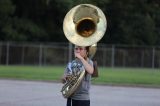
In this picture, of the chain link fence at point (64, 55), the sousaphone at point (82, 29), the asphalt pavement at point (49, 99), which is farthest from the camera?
the chain link fence at point (64, 55)

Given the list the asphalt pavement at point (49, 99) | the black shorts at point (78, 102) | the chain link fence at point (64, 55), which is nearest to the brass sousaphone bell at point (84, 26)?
the black shorts at point (78, 102)

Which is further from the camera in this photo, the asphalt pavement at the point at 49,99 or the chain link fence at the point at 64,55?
the chain link fence at the point at 64,55

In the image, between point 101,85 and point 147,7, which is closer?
point 101,85

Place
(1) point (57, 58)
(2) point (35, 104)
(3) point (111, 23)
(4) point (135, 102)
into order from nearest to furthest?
(2) point (35, 104)
(4) point (135, 102)
(1) point (57, 58)
(3) point (111, 23)

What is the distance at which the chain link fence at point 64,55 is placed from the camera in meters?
50.0

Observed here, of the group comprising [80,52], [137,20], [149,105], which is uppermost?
[137,20]

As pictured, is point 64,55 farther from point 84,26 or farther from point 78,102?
point 78,102

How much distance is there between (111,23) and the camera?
60656 mm

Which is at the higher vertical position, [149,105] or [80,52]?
[80,52]

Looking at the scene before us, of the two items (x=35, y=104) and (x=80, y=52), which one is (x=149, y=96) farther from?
(x=80, y=52)

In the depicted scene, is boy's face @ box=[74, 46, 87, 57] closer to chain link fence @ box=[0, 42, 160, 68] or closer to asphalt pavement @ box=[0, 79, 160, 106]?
asphalt pavement @ box=[0, 79, 160, 106]

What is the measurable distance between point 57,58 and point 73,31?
44.3 meters

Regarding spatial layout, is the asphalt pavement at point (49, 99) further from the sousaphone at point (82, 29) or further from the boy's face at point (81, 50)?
the boy's face at point (81, 50)

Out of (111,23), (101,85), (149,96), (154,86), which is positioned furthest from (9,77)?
(111,23)
